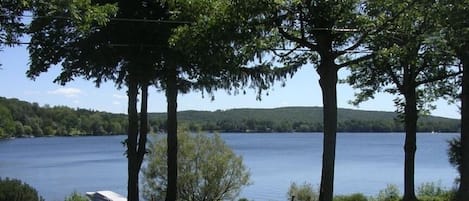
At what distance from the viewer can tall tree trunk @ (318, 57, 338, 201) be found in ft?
38.2

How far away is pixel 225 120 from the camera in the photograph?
7525 cm

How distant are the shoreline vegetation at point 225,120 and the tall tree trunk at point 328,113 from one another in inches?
1534

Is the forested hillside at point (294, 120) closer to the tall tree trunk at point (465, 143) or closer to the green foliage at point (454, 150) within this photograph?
the green foliage at point (454, 150)

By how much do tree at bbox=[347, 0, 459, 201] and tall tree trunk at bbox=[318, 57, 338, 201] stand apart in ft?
3.31

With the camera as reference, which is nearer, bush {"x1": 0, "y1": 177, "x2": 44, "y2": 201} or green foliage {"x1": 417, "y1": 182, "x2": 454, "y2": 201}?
bush {"x1": 0, "y1": 177, "x2": 44, "y2": 201}

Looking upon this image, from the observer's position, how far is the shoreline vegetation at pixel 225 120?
6037cm

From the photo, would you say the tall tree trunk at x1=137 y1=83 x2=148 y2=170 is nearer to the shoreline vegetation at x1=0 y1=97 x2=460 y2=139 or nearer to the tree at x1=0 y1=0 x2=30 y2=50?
the tree at x1=0 y1=0 x2=30 y2=50

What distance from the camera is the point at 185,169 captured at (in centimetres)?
2266

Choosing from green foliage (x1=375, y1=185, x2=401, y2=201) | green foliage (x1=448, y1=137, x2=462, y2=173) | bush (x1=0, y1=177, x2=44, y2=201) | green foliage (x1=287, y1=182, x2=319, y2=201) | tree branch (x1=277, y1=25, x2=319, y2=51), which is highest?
tree branch (x1=277, y1=25, x2=319, y2=51)

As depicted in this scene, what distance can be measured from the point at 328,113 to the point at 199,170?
38.1ft

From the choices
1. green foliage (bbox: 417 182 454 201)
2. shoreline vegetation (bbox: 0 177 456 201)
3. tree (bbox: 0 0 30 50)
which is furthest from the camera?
green foliage (bbox: 417 182 454 201)

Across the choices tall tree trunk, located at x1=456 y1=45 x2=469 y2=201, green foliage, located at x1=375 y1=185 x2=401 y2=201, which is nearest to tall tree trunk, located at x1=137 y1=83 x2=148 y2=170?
green foliage, located at x1=375 y1=185 x2=401 y2=201

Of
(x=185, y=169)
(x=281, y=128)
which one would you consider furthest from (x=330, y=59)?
(x=281, y=128)

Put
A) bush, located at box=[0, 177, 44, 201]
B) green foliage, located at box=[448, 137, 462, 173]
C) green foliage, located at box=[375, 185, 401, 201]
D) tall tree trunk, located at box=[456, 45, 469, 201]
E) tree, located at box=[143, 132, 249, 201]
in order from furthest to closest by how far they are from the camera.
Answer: tree, located at box=[143, 132, 249, 201] → green foliage, located at box=[448, 137, 462, 173] → green foliage, located at box=[375, 185, 401, 201] → bush, located at box=[0, 177, 44, 201] → tall tree trunk, located at box=[456, 45, 469, 201]
